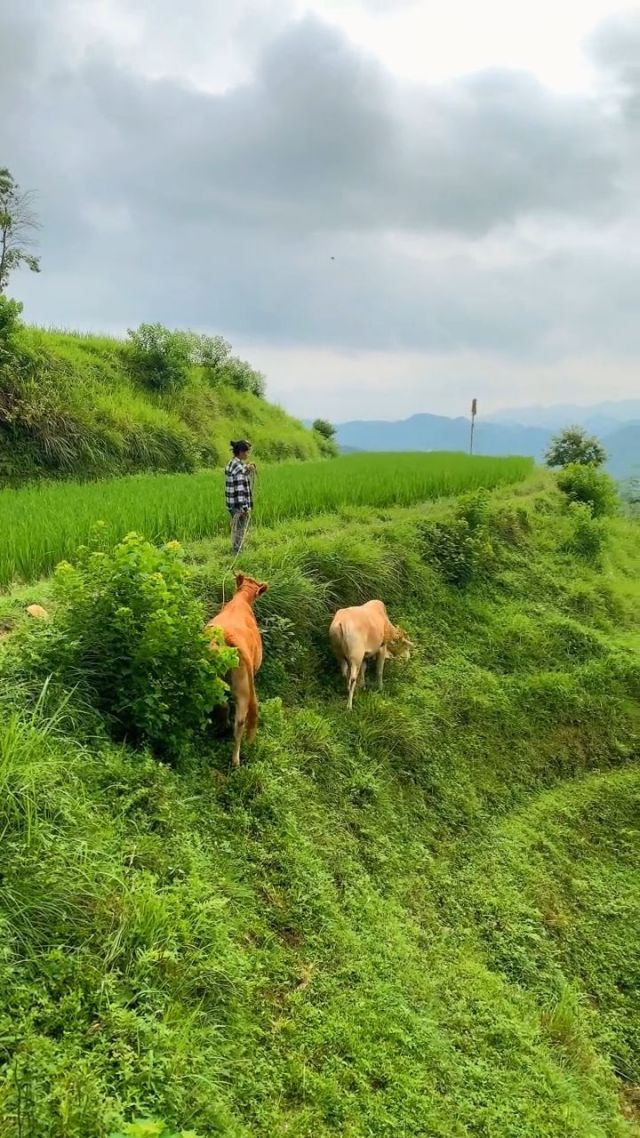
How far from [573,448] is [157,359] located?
1508 centimetres

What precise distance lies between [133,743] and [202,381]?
54.3ft

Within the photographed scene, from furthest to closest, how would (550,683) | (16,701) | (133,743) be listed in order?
(550,683) → (133,743) → (16,701)

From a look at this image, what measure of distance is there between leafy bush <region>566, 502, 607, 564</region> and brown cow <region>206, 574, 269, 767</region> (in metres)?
8.43

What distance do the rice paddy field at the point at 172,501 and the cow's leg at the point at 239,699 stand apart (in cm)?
188

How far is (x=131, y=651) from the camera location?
4121mm

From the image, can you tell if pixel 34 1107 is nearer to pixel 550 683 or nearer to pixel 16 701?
pixel 16 701

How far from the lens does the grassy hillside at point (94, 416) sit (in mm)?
11852

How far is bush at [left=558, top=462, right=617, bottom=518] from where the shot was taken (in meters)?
15.2

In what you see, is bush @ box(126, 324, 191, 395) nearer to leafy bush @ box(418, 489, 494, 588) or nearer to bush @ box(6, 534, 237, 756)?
leafy bush @ box(418, 489, 494, 588)

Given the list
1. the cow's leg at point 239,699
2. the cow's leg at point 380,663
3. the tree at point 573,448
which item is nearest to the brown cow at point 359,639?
the cow's leg at point 380,663

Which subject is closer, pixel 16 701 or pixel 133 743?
pixel 16 701

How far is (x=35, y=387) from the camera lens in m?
12.4

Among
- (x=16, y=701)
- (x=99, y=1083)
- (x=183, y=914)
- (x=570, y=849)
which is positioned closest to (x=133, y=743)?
(x=16, y=701)

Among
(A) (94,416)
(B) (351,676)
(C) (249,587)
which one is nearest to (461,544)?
(B) (351,676)
